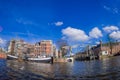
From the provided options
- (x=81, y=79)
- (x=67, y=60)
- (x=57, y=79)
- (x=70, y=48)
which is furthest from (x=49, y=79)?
(x=70, y=48)

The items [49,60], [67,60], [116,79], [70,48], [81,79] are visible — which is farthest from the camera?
[70,48]

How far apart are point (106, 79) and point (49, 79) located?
9913 mm

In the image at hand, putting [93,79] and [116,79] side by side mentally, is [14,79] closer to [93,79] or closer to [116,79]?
[93,79]

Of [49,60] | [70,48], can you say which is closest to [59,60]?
[49,60]

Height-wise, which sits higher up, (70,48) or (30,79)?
(70,48)

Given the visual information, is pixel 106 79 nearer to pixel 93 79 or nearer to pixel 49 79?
pixel 93 79

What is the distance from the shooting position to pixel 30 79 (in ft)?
113

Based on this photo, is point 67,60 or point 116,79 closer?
point 116,79

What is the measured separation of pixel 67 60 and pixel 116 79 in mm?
119041

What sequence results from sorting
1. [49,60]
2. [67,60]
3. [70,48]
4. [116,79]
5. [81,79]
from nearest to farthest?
[116,79]
[81,79]
[49,60]
[67,60]
[70,48]

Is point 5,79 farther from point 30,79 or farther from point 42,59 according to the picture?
point 42,59

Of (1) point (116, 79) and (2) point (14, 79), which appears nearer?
(1) point (116, 79)

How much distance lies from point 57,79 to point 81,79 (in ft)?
13.9

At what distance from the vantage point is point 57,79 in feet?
113
